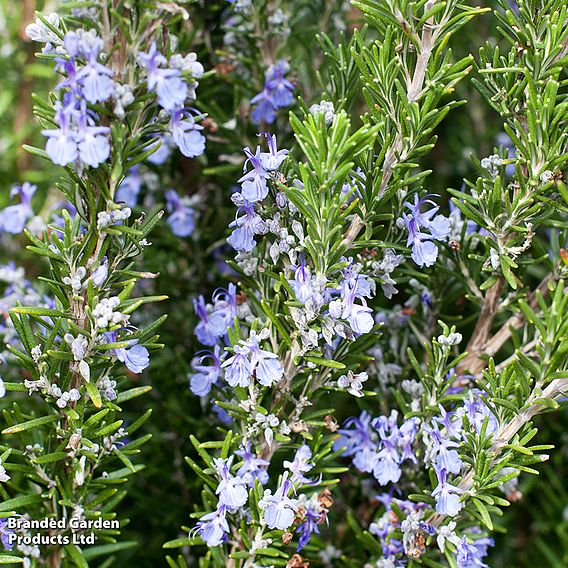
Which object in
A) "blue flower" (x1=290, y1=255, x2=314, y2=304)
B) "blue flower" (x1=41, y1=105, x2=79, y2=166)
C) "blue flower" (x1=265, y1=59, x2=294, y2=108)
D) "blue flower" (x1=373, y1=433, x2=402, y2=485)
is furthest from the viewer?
"blue flower" (x1=265, y1=59, x2=294, y2=108)

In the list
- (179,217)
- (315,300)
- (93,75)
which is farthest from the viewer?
(179,217)

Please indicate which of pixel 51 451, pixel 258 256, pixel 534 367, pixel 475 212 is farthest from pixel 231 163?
pixel 534 367

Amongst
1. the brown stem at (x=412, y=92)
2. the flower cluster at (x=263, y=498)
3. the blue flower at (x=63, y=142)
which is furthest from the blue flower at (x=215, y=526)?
the blue flower at (x=63, y=142)

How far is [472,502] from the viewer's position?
3.91ft

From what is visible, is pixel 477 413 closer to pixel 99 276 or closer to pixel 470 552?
pixel 470 552

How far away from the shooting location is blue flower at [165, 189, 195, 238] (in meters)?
1.62

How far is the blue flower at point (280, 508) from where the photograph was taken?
108 cm

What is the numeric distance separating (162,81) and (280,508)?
2.20ft

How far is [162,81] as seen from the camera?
38.2 inches

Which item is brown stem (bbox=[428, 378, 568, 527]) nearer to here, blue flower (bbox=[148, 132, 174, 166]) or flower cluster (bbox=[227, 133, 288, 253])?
flower cluster (bbox=[227, 133, 288, 253])

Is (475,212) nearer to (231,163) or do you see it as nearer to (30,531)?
(231,163)

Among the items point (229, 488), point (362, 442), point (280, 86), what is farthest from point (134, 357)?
point (280, 86)

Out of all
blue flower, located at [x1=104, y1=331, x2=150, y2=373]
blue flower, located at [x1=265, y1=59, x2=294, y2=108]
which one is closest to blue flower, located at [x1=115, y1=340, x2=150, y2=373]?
blue flower, located at [x1=104, y1=331, x2=150, y2=373]

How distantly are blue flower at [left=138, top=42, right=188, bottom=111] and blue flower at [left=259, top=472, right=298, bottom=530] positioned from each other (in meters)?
0.60
